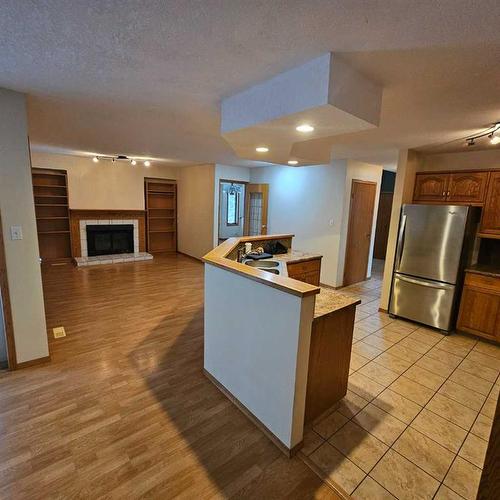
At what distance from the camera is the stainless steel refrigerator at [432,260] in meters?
3.38

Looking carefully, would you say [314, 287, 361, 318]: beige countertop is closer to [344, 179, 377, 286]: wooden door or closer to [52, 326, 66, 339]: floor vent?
[52, 326, 66, 339]: floor vent

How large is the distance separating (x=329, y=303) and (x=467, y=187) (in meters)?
2.81

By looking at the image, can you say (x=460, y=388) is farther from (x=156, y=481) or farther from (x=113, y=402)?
(x=113, y=402)

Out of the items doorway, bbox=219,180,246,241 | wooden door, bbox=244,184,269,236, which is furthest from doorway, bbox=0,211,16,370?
doorway, bbox=219,180,246,241

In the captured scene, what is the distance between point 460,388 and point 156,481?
260 cm

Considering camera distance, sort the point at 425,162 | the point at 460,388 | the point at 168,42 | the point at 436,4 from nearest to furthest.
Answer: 1. the point at 436,4
2. the point at 168,42
3. the point at 460,388
4. the point at 425,162

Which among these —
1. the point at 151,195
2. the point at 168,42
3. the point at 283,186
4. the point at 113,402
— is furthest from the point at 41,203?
the point at 168,42

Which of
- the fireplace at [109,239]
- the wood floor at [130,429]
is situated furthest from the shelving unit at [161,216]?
the wood floor at [130,429]

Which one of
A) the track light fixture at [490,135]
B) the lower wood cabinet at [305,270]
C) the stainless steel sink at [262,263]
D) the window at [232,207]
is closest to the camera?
the track light fixture at [490,135]

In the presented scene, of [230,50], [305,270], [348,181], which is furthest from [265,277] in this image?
[348,181]

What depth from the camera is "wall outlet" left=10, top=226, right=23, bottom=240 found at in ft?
7.70

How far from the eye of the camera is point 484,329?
3371 millimetres

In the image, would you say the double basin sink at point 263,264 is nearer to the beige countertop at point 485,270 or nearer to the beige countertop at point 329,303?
the beige countertop at point 329,303

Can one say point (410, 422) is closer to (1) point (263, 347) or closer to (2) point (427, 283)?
(1) point (263, 347)
